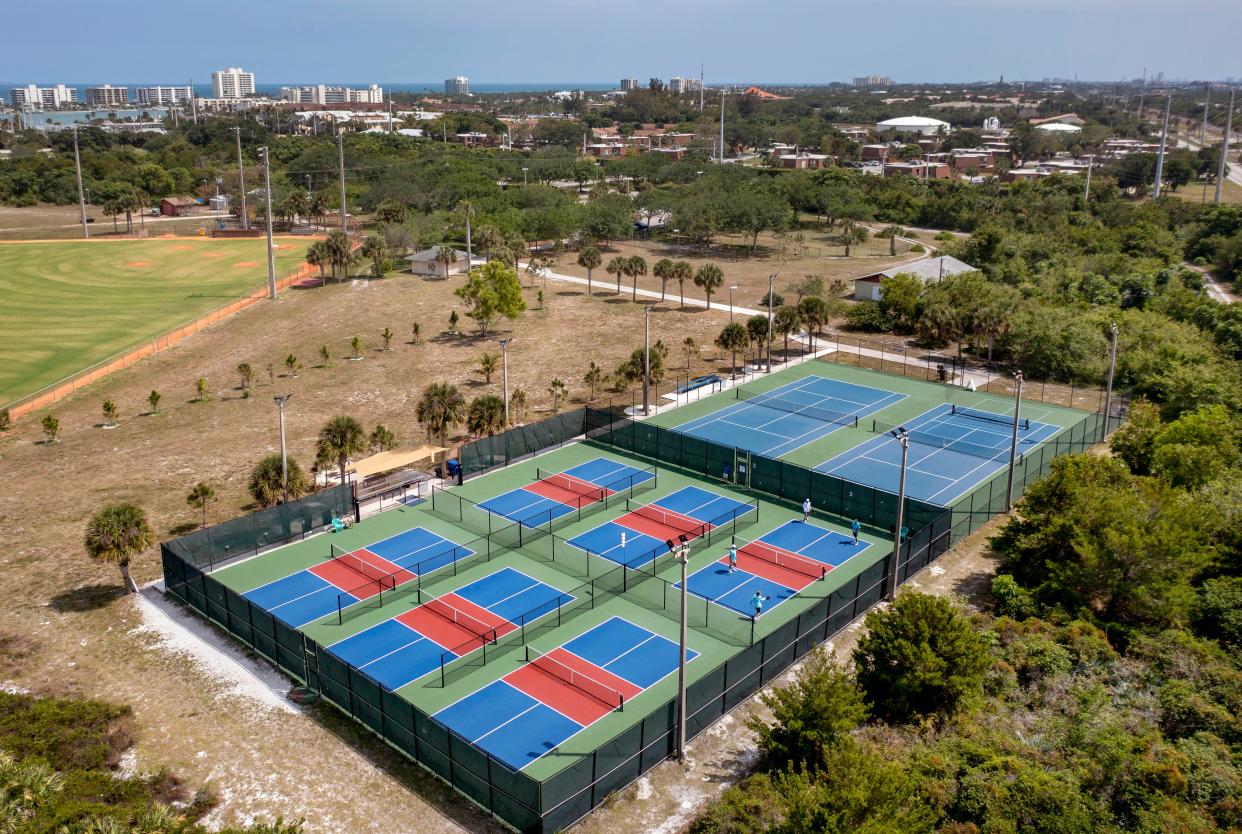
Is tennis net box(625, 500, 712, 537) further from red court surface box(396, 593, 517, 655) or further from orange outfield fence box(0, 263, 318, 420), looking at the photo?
orange outfield fence box(0, 263, 318, 420)

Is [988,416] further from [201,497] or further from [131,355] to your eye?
[131,355]

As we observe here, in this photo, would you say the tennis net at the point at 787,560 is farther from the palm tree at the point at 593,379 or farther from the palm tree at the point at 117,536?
the palm tree at the point at 117,536

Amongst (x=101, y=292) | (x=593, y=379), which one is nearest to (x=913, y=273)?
(x=593, y=379)

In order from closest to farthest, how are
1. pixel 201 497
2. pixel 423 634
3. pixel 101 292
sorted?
1. pixel 423 634
2. pixel 201 497
3. pixel 101 292

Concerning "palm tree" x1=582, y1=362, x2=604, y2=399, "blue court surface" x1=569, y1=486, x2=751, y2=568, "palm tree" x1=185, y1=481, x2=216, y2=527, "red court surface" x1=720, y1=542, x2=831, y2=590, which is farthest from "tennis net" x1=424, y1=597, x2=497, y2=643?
"palm tree" x1=582, y1=362, x2=604, y2=399

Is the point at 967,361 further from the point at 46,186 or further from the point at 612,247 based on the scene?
the point at 46,186

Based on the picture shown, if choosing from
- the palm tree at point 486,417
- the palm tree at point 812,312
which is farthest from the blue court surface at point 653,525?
the palm tree at point 812,312

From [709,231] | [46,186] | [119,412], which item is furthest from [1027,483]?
[46,186]
